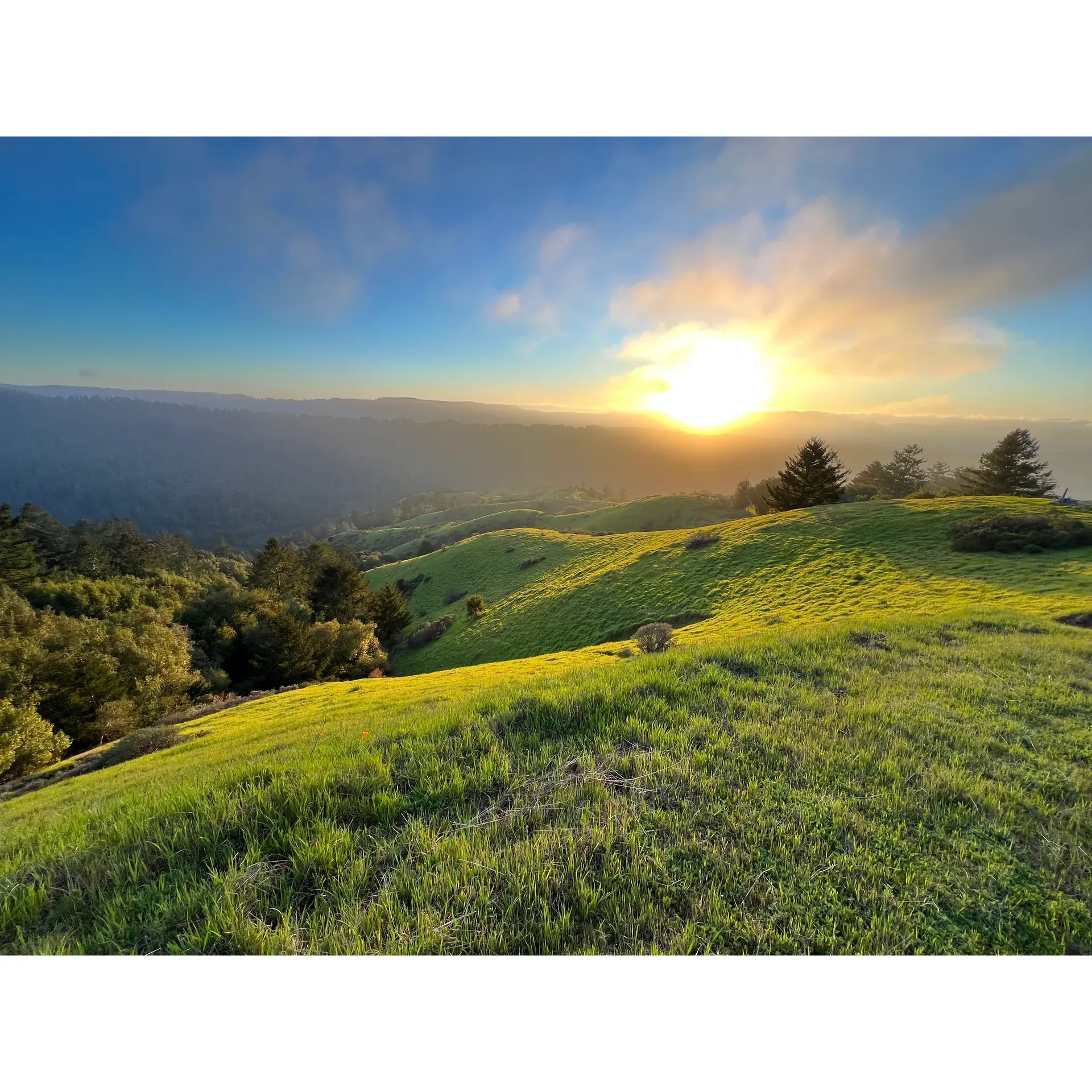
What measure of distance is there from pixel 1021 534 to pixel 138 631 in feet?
155

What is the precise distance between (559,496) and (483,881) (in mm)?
139067

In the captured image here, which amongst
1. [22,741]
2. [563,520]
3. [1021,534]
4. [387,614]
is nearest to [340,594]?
[387,614]

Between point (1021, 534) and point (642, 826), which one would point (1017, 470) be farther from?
point (642, 826)

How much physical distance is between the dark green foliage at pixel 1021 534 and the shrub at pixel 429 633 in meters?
33.4

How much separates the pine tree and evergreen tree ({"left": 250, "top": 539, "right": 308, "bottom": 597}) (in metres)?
48.7

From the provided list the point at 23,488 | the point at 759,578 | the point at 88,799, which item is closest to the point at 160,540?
the point at 88,799

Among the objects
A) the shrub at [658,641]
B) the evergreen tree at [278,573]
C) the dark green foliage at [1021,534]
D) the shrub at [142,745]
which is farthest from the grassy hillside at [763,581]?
the shrub at [142,745]

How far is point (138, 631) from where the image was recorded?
24.7m

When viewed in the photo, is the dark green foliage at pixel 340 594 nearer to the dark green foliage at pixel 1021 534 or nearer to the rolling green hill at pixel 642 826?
the rolling green hill at pixel 642 826

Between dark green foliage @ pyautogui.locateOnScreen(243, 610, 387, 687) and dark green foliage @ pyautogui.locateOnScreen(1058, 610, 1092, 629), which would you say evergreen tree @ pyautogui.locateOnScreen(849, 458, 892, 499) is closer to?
dark green foliage @ pyautogui.locateOnScreen(1058, 610, 1092, 629)

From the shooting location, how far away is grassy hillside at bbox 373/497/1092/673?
52.2ft

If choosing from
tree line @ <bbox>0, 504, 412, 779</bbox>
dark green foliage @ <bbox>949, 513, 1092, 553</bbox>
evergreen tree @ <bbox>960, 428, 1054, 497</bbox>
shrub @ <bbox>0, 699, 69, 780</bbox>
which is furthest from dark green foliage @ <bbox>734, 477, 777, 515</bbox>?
shrub @ <bbox>0, 699, 69, 780</bbox>

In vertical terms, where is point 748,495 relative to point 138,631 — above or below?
above

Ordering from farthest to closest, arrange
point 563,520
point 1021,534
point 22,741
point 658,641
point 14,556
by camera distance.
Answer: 1. point 563,520
2. point 14,556
3. point 1021,534
4. point 22,741
5. point 658,641
